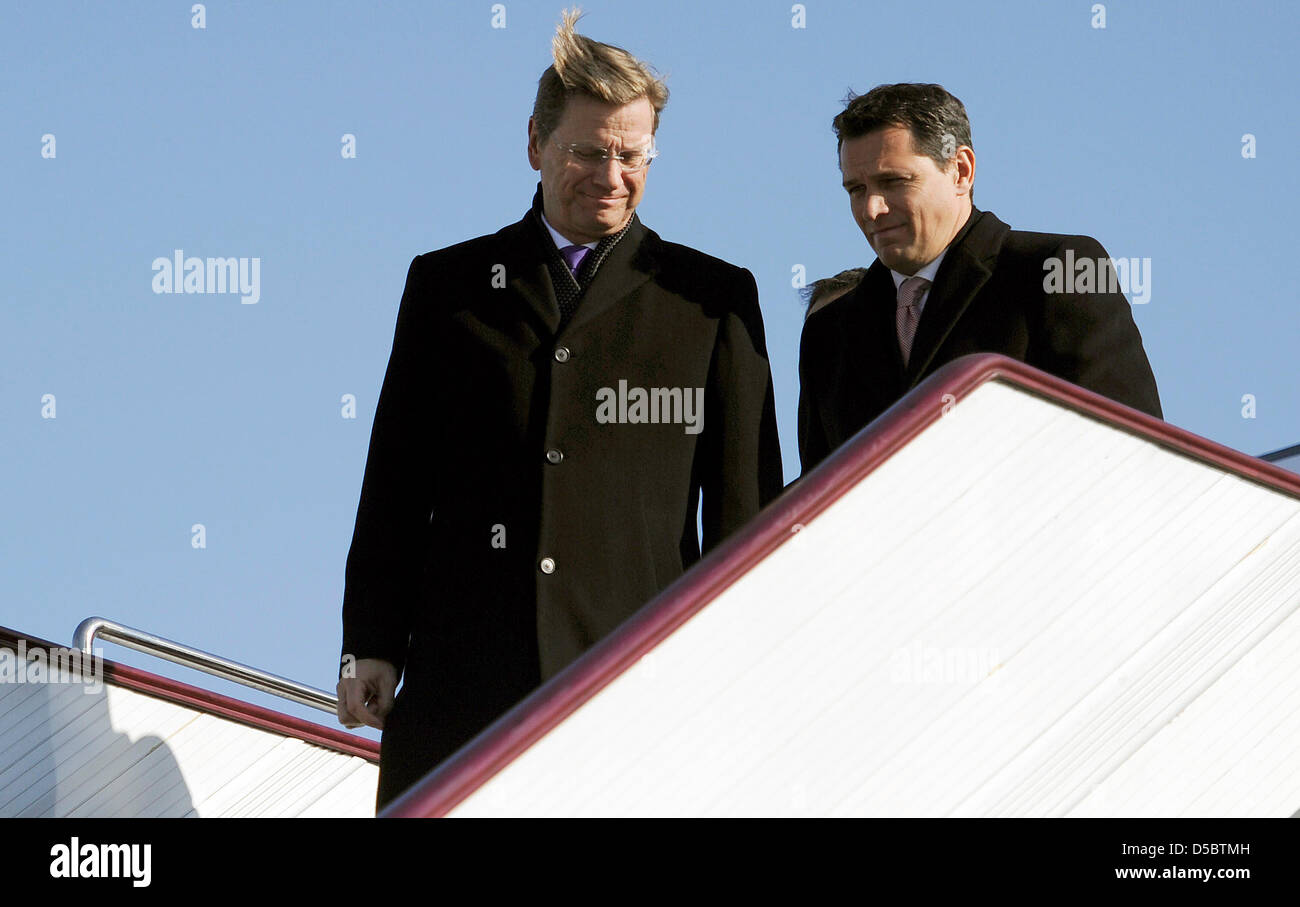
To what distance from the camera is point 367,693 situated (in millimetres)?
4324

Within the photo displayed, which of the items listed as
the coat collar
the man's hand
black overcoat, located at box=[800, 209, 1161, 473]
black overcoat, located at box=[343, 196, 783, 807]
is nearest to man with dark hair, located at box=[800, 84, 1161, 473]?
black overcoat, located at box=[800, 209, 1161, 473]

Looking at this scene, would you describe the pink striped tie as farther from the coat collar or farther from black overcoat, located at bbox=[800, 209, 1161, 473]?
the coat collar

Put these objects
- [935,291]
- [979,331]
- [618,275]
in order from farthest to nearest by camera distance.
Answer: [935,291]
[979,331]
[618,275]

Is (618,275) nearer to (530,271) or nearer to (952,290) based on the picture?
(530,271)

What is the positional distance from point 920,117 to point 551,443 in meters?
1.60

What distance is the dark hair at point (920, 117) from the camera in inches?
194

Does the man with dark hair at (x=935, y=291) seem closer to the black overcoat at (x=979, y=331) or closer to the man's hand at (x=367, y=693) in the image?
the black overcoat at (x=979, y=331)

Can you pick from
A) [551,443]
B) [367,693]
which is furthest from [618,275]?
[367,693]

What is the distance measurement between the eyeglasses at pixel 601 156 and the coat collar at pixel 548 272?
25cm

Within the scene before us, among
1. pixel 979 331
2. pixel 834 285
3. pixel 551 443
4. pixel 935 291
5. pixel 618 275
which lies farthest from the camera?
pixel 834 285

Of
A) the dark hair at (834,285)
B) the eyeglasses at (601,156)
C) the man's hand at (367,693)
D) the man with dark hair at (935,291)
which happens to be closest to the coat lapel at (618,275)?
the eyeglasses at (601,156)

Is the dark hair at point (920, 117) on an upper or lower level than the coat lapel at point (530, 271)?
upper

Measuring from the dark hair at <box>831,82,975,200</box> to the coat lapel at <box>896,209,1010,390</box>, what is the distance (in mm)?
267
